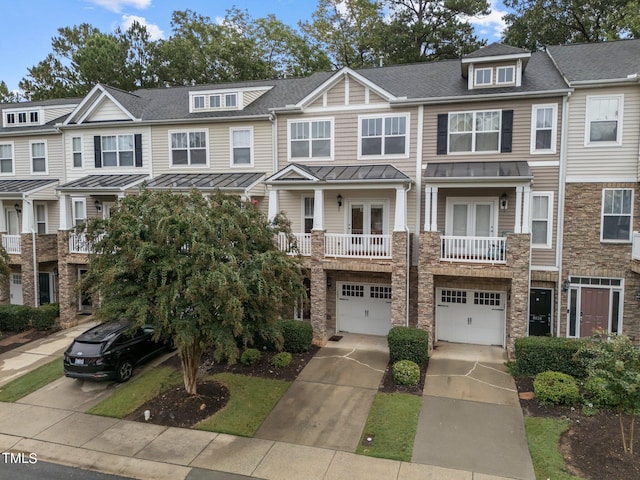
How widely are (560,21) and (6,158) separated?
33.0m

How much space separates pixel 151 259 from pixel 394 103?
1016 centimetres

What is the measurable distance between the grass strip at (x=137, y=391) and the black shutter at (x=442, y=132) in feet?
37.7

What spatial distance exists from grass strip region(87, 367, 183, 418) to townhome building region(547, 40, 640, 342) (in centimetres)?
1272

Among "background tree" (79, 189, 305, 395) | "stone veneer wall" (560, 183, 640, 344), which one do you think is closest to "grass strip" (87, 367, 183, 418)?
"background tree" (79, 189, 305, 395)

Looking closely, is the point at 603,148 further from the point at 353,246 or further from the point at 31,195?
the point at 31,195

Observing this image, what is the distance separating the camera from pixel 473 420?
994 cm

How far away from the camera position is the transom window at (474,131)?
14.7 m

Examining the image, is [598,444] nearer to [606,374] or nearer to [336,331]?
[606,374]

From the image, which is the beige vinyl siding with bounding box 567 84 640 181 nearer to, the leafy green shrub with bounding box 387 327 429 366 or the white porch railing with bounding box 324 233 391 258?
the white porch railing with bounding box 324 233 391 258

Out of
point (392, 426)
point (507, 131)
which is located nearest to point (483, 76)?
point (507, 131)

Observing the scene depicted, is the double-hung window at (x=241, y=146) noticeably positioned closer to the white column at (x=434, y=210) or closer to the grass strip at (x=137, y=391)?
the white column at (x=434, y=210)

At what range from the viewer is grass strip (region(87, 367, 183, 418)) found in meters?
10.8

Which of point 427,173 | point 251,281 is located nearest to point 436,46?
point 427,173

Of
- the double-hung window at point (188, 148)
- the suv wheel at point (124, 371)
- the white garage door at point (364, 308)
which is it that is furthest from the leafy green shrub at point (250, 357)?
the double-hung window at point (188, 148)
